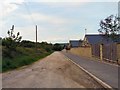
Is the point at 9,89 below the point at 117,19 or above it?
below

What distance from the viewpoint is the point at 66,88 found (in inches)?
500

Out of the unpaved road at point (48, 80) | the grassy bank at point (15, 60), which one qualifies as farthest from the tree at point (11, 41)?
the unpaved road at point (48, 80)

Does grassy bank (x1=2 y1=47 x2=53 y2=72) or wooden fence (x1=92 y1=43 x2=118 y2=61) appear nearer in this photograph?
grassy bank (x1=2 y1=47 x2=53 y2=72)

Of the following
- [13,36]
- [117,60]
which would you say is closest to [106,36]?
[13,36]

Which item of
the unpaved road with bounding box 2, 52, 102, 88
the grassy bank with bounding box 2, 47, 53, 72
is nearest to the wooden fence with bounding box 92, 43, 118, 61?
the grassy bank with bounding box 2, 47, 53, 72

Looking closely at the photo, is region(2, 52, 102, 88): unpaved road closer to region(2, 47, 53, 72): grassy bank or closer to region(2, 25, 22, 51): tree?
Result: region(2, 47, 53, 72): grassy bank

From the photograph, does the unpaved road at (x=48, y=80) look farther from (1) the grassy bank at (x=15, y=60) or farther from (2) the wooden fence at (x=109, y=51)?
(2) the wooden fence at (x=109, y=51)

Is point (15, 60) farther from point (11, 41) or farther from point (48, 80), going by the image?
point (48, 80)

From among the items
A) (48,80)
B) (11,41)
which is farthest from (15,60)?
(48,80)

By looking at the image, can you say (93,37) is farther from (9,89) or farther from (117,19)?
(9,89)

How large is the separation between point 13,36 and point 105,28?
2250 cm

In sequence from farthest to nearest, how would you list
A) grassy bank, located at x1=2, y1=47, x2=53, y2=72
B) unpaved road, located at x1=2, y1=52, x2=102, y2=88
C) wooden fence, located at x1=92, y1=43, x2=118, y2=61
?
wooden fence, located at x1=92, y1=43, x2=118, y2=61
grassy bank, located at x1=2, y1=47, x2=53, y2=72
unpaved road, located at x1=2, y1=52, x2=102, y2=88

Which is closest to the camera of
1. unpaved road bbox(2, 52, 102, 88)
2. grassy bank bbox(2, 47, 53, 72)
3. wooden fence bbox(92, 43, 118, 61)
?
unpaved road bbox(2, 52, 102, 88)

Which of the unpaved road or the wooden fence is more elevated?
the wooden fence
